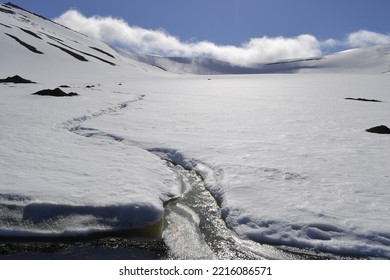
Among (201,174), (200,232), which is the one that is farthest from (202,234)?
(201,174)

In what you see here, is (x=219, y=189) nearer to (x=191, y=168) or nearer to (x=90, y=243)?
(x=191, y=168)

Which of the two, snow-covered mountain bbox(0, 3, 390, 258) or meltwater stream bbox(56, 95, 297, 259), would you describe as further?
snow-covered mountain bbox(0, 3, 390, 258)

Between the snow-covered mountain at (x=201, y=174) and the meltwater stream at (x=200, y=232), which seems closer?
the meltwater stream at (x=200, y=232)

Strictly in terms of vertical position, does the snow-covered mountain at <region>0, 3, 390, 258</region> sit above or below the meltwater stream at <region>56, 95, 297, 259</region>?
above

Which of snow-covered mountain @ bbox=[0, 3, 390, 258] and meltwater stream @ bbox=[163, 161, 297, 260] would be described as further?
snow-covered mountain @ bbox=[0, 3, 390, 258]

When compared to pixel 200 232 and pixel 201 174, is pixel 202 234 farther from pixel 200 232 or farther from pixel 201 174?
pixel 201 174

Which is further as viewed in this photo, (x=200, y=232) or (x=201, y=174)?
(x=201, y=174)

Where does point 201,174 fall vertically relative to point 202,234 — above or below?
above

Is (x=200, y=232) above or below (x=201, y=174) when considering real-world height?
below

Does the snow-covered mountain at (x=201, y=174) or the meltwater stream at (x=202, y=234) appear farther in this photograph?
the snow-covered mountain at (x=201, y=174)

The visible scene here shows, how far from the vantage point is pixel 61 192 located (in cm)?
718

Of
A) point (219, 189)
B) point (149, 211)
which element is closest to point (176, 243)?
point (149, 211)

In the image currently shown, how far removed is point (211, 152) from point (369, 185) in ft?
14.3

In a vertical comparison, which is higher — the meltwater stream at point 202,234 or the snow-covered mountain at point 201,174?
the snow-covered mountain at point 201,174
